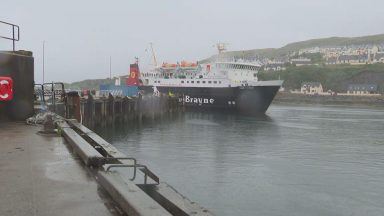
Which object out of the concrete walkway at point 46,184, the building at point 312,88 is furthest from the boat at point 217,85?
the building at point 312,88

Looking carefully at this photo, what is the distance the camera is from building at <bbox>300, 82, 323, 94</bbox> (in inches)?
5007

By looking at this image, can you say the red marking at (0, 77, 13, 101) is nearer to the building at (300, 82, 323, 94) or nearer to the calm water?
the calm water

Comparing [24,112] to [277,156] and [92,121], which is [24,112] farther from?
[92,121]

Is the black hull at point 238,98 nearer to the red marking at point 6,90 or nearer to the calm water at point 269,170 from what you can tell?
the calm water at point 269,170

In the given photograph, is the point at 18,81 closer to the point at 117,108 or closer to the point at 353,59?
the point at 117,108

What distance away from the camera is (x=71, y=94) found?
1395 centimetres

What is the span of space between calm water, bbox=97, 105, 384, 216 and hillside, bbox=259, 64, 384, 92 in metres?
110

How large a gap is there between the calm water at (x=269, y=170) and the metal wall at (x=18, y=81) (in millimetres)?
4509

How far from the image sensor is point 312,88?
129 m

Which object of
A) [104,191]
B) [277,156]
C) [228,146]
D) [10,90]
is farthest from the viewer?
[228,146]

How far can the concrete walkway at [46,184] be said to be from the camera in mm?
3658

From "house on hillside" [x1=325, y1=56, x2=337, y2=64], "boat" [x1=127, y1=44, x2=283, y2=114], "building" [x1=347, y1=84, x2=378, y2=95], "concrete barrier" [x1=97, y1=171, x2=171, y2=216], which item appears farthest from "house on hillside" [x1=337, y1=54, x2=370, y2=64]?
"concrete barrier" [x1=97, y1=171, x2=171, y2=216]

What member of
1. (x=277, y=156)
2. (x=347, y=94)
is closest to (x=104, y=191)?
(x=277, y=156)

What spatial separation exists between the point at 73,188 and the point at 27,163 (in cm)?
155
